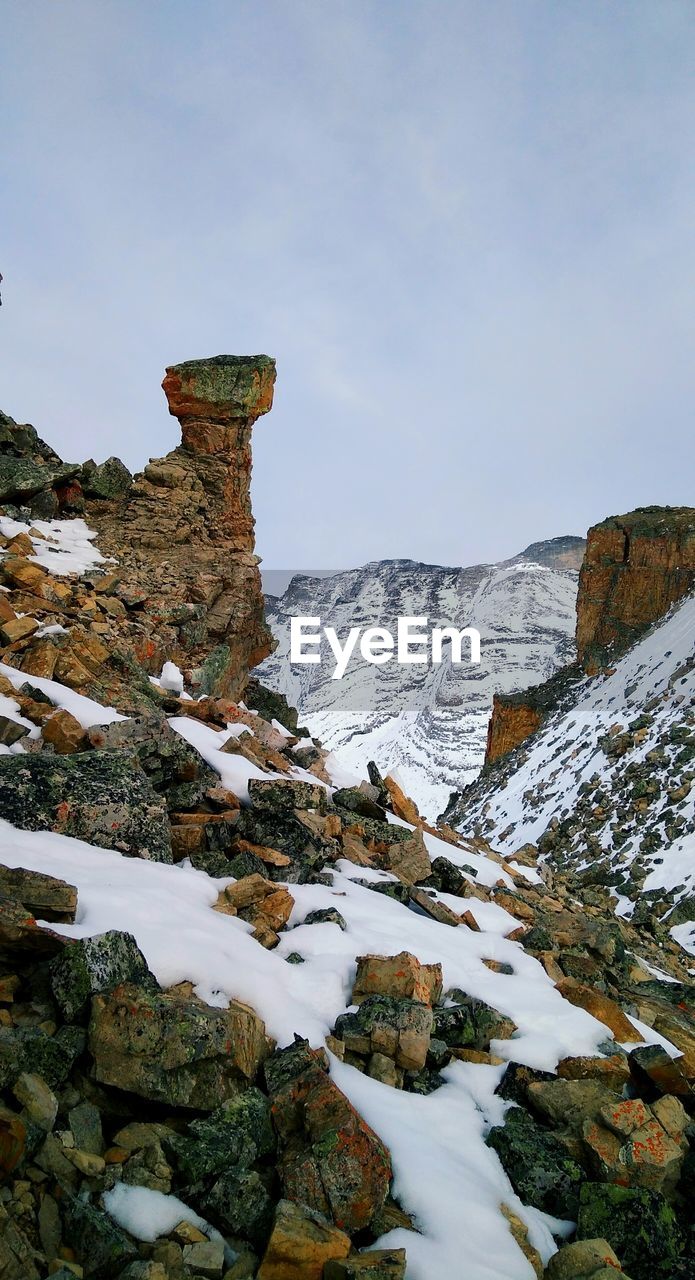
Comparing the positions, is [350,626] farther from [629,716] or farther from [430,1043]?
[430,1043]

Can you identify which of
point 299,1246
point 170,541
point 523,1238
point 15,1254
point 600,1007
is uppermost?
point 170,541

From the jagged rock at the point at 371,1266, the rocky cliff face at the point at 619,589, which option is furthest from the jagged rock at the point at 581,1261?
the rocky cliff face at the point at 619,589

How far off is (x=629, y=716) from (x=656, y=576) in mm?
16344

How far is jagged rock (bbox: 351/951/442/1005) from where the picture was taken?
4.02m

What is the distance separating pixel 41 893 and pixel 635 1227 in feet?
10.00

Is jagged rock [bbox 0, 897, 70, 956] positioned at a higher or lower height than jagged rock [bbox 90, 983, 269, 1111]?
higher

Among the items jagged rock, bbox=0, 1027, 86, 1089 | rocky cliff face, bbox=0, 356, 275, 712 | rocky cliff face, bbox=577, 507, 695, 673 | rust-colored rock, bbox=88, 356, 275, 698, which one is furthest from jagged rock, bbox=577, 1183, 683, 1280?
rocky cliff face, bbox=577, 507, 695, 673

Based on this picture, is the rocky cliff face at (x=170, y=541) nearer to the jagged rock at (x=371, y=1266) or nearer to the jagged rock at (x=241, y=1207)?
the jagged rock at (x=241, y=1207)

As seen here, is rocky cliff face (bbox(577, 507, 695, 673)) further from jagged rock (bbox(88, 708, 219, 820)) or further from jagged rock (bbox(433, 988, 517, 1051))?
jagged rock (bbox(433, 988, 517, 1051))

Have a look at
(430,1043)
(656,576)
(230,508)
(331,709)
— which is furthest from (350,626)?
(430,1043)

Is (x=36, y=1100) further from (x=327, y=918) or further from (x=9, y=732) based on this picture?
(x=9, y=732)

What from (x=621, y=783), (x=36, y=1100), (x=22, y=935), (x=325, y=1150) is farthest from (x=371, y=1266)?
(x=621, y=783)

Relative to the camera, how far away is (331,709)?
102312 millimetres

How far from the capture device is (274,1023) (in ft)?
11.4
